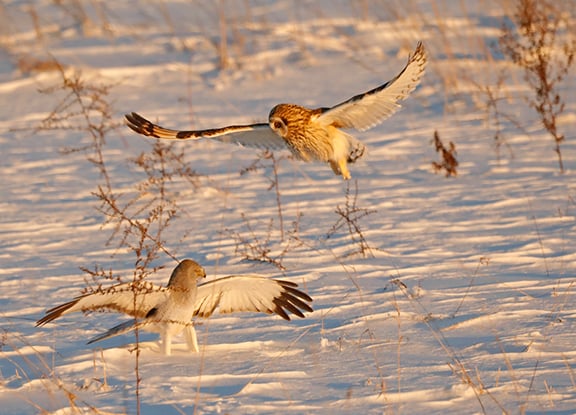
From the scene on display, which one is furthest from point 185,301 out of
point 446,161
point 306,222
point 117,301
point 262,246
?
point 446,161

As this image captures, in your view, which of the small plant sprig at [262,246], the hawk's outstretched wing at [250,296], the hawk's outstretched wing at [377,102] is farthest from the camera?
the small plant sprig at [262,246]

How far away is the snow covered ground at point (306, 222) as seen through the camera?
4.47 m

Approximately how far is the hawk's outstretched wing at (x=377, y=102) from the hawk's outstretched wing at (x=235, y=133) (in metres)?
0.41

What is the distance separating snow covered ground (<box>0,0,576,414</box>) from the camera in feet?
14.7

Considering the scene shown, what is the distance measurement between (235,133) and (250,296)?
1.78 metres

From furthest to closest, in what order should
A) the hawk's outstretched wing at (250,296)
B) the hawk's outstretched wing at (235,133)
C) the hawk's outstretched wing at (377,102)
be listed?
the hawk's outstretched wing at (235,133), the hawk's outstretched wing at (377,102), the hawk's outstretched wing at (250,296)

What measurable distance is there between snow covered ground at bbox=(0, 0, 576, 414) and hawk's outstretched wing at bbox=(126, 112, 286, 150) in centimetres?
53

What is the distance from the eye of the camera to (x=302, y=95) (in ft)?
34.6

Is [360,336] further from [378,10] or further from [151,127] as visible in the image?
[378,10]

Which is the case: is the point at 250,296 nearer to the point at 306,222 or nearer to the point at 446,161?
the point at 306,222

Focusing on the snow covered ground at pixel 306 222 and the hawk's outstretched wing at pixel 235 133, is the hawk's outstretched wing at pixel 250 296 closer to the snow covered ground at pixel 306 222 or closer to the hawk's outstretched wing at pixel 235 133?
the snow covered ground at pixel 306 222

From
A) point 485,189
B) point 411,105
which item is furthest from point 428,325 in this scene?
point 411,105

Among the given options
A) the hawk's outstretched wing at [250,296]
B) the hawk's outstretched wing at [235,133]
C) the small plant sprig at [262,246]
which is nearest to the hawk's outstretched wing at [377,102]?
the hawk's outstretched wing at [235,133]

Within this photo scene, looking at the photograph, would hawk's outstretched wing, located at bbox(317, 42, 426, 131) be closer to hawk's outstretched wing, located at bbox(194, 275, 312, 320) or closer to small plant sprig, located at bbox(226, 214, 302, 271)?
small plant sprig, located at bbox(226, 214, 302, 271)
